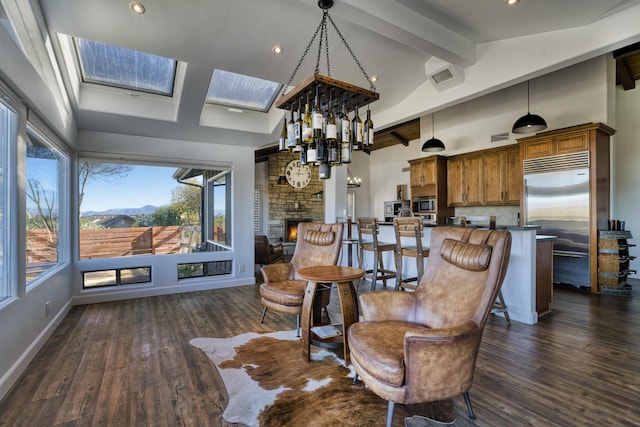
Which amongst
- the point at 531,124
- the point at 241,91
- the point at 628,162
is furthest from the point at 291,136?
the point at 628,162

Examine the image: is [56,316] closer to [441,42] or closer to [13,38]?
[13,38]

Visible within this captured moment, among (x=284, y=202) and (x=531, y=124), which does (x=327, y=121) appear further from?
(x=284, y=202)

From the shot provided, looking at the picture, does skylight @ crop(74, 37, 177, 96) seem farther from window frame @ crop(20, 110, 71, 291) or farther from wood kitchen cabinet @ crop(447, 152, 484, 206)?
wood kitchen cabinet @ crop(447, 152, 484, 206)

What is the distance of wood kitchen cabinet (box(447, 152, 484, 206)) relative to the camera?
6605 mm

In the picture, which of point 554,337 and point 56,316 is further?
point 56,316

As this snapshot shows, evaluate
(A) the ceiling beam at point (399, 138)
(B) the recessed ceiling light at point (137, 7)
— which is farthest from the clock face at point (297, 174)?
(B) the recessed ceiling light at point (137, 7)

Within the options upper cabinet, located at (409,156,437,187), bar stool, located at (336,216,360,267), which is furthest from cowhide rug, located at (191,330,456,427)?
upper cabinet, located at (409,156,437,187)

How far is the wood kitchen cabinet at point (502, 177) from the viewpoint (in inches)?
236

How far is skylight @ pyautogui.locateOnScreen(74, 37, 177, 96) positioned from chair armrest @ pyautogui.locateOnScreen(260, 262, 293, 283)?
2671mm

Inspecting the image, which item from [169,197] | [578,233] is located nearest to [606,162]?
[578,233]

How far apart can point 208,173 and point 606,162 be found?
6.43 meters

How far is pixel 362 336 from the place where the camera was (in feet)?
6.30

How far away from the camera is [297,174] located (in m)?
9.66

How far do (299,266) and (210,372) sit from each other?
1564 mm
